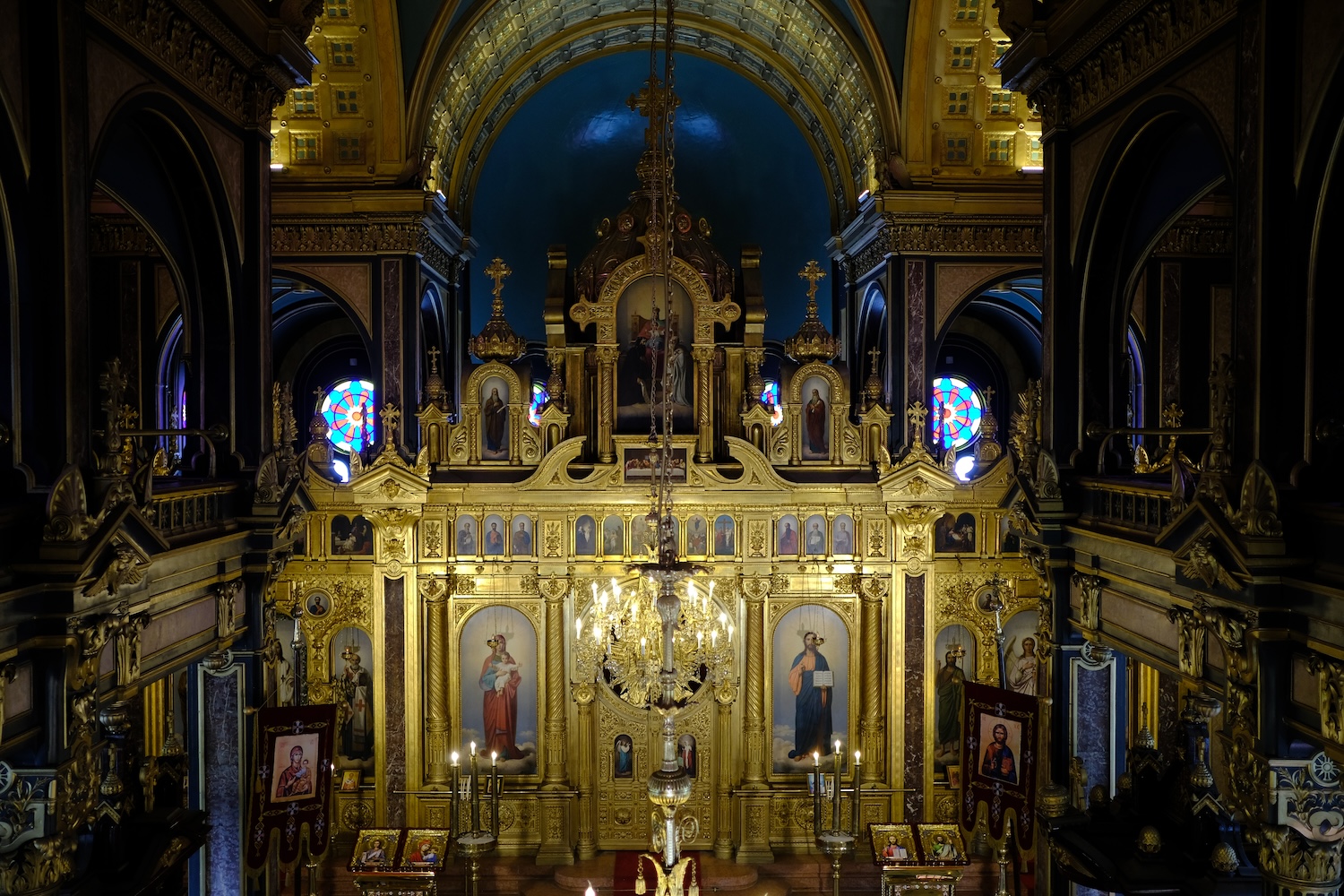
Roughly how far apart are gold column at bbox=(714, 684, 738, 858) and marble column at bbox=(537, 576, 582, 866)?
227 centimetres

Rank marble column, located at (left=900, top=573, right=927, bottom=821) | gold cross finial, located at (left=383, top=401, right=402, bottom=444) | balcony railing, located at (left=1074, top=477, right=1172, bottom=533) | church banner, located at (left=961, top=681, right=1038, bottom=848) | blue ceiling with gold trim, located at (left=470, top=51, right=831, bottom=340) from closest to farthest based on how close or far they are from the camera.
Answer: balcony railing, located at (left=1074, top=477, right=1172, bottom=533), church banner, located at (left=961, top=681, right=1038, bottom=848), gold cross finial, located at (left=383, top=401, right=402, bottom=444), marble column, located at (left=900, top=573, right=927, bottom=821), blue ceiling with gold trim, located at (left=470, top=51, right=831, bottom=340)

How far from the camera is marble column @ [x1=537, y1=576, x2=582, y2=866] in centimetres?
1622

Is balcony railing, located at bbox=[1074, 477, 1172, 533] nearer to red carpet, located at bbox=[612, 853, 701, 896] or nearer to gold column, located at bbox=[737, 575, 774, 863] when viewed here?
gold column, located at bbox=[737, 575, 774, 863]

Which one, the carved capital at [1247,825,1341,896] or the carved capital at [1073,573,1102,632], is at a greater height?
the carved capital at [1073,573,1102,632]

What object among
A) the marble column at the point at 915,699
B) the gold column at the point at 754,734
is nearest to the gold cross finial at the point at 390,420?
the gold column at the point at 754,734

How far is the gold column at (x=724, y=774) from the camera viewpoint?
16250 millimetres

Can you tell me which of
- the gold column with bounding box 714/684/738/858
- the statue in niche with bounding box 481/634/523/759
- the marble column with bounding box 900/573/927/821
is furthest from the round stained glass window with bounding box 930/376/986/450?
the statue in niche with bounding box 481/634/523/759

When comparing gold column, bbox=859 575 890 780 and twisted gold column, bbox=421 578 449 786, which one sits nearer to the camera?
twisted gold column, bbox=421 578 449 786

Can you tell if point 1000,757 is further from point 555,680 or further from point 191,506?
point 191,506

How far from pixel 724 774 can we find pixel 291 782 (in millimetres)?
6864

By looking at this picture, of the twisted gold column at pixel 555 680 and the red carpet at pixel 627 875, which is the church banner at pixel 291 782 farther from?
the twisted gold column at pixel 555 680

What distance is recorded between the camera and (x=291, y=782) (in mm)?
11812

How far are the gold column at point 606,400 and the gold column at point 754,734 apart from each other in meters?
2.89

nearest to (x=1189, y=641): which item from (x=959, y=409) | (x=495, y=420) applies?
(x=495, y=420)
